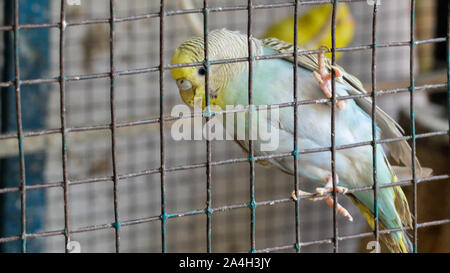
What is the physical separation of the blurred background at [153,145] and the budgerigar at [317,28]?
15 mm

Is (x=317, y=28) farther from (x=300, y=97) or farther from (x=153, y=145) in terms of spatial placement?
(x=300, y=97)

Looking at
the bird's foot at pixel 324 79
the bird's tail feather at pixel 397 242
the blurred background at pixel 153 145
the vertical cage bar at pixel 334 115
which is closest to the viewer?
the vertical cage bar at pixel 334 115

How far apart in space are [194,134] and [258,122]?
18 cm

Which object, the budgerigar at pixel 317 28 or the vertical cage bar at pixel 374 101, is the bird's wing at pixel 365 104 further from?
the budgerigar at pixel 317 28

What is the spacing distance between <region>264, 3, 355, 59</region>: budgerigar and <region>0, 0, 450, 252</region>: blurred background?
0.01 m

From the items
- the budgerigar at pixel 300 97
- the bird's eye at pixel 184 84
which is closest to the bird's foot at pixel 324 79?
the budgerigar at pixel 300 97

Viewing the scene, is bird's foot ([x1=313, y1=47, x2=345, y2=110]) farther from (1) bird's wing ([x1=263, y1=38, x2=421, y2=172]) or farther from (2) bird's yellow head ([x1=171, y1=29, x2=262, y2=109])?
(2) bird's yellow head ([x1=171, y1=29, x2=262, y2=109])

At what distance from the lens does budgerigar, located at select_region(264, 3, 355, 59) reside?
10.3 feet

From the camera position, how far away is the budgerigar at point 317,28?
315cm

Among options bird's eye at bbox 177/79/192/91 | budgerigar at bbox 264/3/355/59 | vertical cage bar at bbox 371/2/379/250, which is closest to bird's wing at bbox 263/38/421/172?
vertical cage bar at bbox 371/2/379/250

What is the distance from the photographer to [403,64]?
12.9ft

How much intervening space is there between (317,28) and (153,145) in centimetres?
108
